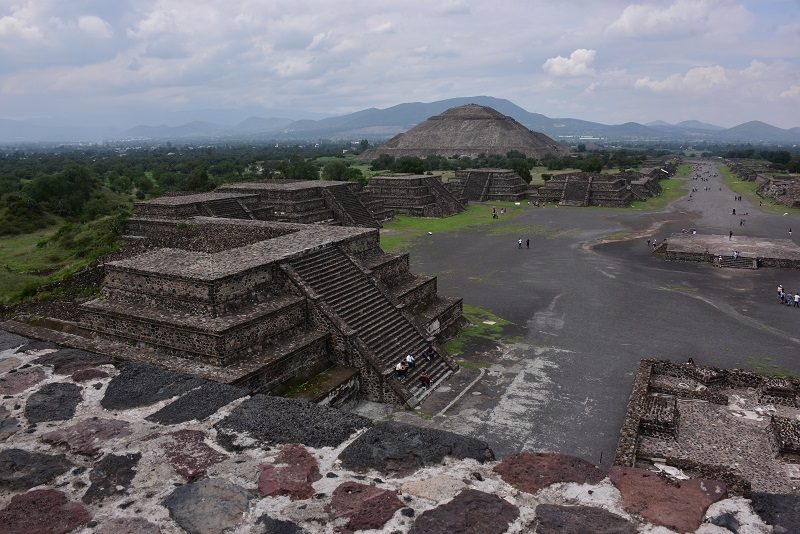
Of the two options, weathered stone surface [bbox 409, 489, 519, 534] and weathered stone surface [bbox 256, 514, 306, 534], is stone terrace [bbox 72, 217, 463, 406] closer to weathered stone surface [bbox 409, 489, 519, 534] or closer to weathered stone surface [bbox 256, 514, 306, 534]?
weathered stone surface [bbox 256, 514, 306, 534]

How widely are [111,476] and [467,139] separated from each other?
4186 inches

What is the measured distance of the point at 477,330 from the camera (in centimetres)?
1700

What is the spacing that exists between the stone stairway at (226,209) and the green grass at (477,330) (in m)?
11.6

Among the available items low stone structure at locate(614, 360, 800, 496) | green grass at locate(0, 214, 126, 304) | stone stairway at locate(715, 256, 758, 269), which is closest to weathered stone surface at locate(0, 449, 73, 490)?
low stone structure at locate(614, 360, 800, 496)

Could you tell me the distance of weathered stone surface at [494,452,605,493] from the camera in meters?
4.71

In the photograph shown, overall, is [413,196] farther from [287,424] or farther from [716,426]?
[287,424]

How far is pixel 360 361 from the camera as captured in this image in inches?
476

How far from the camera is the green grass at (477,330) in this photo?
15445mm

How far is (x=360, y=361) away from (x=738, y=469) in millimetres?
7443

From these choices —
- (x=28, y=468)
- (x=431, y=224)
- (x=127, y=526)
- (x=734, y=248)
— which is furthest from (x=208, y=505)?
(x=431, y=224)

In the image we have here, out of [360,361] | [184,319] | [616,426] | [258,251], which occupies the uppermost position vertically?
[258,251]

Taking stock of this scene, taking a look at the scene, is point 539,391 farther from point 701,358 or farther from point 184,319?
point 184,319

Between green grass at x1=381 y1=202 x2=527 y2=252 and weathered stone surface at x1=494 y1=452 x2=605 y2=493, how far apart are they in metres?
25.1

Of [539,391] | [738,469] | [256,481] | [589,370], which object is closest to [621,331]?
[589,370]
